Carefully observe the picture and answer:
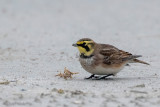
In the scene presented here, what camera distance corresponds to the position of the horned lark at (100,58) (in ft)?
30.4

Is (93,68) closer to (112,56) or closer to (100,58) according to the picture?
(100,58)

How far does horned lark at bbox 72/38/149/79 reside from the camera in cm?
926

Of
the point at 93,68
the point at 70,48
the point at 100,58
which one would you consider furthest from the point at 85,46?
the point at 70,48

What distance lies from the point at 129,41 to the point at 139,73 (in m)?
4.13

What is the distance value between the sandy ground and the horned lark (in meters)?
0.22

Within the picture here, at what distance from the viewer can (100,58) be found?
30.6ft

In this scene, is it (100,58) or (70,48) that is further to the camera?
(70,48)

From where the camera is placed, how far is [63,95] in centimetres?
768

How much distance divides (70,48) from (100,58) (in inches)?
167

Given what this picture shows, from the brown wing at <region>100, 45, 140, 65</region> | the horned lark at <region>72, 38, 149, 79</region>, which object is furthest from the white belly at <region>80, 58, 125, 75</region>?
the brown wing at <region>100, 45, 140, 65</region>

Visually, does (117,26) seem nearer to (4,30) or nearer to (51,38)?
(51,38)

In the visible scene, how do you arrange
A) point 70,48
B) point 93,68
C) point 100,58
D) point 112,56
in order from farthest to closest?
1. point 70,48
2. point 112,56
3. point 100,58
4. point 93,68

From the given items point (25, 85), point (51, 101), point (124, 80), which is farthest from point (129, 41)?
point (51, 101)

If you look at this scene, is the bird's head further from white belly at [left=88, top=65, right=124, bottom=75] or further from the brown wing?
white belly at [left=88, top=65, right=124, bottom=75]
